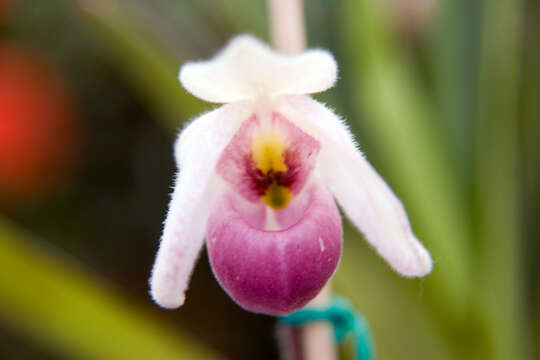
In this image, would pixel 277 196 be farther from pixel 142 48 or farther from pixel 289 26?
pixel 142 48

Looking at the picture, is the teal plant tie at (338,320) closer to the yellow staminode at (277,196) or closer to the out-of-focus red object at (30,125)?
→ the yellow staminode at (277,196)

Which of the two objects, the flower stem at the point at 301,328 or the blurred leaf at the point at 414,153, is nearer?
the flower stem at the point at 301,328

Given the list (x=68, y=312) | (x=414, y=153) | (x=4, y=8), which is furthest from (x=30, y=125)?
(x=414, y=153)

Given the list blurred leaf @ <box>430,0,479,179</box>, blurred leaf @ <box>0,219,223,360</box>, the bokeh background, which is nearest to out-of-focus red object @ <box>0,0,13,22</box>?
the bokeh background

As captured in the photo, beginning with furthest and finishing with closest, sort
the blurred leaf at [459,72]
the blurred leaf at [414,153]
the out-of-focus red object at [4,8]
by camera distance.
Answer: the out-of-focus red object at [4,8]
the blurred leaf at [459,72]
the blurred leaf at [414,153]

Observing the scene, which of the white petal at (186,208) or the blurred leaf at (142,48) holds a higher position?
the blurred leaf at (142,48)

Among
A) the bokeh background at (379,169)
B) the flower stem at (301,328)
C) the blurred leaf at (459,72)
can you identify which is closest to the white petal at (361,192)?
the flower stem at (301,328)

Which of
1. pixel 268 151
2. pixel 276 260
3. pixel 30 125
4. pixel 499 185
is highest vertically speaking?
pixel 30 125
